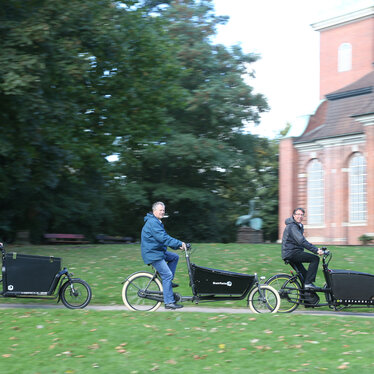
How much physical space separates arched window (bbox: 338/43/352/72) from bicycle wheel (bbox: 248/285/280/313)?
123 ft

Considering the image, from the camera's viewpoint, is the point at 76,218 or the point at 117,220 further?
the point at 117,220

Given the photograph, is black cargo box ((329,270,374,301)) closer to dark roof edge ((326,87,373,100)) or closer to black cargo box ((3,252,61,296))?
black cargo box ((3,252,61,296))

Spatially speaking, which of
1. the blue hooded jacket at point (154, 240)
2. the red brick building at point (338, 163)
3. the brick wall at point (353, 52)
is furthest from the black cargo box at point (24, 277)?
the brick wall at point (353, 52)

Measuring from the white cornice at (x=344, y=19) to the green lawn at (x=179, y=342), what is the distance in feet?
127

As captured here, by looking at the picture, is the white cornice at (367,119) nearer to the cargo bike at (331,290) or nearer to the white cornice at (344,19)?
the white cornice at (344,19)

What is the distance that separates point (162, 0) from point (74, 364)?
32874mm

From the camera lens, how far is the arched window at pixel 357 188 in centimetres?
3553

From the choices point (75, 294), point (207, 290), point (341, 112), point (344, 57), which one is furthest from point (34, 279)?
point (344, 57)

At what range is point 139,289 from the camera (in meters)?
10.3

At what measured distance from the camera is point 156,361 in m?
6.81

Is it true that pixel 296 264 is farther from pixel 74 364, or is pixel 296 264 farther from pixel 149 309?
pixel 74 364

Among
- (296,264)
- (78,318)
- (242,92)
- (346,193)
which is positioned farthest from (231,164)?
(78,318)

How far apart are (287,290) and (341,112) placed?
29372 mm

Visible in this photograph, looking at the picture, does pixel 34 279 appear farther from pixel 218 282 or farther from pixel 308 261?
pixel 308 261
